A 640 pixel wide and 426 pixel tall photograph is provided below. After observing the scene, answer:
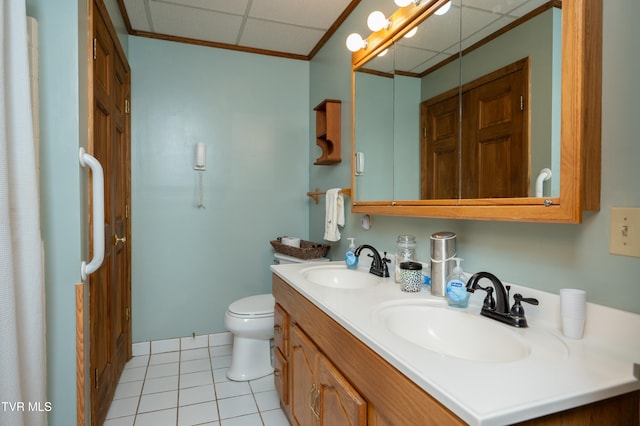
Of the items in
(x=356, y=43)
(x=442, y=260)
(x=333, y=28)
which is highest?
(x=333, y=28)

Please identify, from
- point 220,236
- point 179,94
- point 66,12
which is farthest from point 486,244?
point 179,94

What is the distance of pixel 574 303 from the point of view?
0.87 metres

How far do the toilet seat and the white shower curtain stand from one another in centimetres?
117

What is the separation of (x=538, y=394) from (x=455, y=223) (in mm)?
805

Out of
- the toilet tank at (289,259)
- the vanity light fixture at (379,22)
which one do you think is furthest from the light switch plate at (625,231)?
the toilet tank at (289,259)

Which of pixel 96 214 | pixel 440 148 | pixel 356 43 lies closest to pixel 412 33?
pixel 356 43

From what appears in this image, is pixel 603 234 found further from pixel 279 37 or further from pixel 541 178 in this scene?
pixel 279 37

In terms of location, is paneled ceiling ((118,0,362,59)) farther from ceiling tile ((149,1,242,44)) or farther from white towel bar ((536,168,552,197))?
white towel bar ((536,168,552,197))

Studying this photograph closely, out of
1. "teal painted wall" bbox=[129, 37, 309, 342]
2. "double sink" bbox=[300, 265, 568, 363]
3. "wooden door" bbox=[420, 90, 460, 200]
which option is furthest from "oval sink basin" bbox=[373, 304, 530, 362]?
"teal painted wall" bbox=[129, 37, 309, 342]

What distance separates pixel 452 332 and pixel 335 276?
2.79 ft

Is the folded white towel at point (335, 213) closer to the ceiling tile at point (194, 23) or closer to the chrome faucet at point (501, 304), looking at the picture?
the chrome faucet at point (501, 304)

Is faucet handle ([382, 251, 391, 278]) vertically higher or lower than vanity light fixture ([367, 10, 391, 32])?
lower

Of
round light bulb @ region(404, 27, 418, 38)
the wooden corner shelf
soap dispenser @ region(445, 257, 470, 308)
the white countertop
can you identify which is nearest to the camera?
the white countertop

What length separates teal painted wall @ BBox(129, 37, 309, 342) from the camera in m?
2.56
